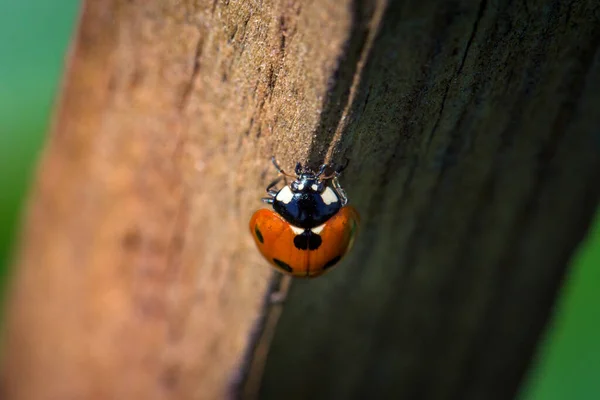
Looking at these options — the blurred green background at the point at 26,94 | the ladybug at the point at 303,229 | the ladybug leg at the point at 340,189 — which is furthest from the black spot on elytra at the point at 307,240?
the blurred green background at the point at 26,94

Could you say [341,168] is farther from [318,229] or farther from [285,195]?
[318,229]

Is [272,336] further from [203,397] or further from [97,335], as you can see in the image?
[97,335]

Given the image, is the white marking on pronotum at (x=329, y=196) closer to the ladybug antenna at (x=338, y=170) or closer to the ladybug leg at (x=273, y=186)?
the ladybug leg at (x=273, y=186)

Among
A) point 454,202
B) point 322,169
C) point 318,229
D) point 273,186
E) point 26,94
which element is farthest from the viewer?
point 26,94

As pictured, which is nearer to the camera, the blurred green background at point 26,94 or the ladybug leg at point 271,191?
the ladybug leg at point 271,191

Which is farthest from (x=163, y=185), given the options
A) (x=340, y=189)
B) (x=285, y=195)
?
(x=340, y=189)

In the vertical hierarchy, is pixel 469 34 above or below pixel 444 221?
above

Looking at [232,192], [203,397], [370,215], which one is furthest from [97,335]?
[370,215]
